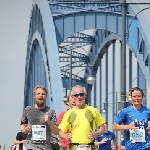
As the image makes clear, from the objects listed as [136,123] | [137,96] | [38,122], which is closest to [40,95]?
[38,122]

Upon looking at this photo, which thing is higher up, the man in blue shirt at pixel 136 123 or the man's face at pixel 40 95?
the man's face at pixel 40 95

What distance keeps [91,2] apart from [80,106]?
32611mm

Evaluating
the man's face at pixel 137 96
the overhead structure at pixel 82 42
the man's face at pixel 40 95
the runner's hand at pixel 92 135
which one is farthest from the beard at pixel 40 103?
the overhead structure at pixel 82 42

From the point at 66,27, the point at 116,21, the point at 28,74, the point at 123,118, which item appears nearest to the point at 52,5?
the point at 66,27

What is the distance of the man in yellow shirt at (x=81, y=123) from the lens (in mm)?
12148

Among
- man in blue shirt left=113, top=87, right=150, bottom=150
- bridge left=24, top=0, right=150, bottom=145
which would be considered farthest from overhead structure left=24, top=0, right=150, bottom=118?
man in blue shirt left=113, top=87, right=150, bottom=150

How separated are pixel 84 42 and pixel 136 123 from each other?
41.6 meters

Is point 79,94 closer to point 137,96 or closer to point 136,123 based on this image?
point 137,96

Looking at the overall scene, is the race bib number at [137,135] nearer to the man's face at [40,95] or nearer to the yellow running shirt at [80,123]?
the yellow running shirt at [80,123]

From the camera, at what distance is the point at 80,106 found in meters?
12.3

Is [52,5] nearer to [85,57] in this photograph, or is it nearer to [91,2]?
[91,2]

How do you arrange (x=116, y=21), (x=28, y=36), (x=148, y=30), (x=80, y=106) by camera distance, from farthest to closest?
(x=28, y=36) < (x=116, y=21) < (x=148, y=30) < (x=80, y=106)

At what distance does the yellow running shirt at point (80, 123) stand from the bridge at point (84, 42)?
38.6 feet

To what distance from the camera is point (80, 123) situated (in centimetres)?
1223
